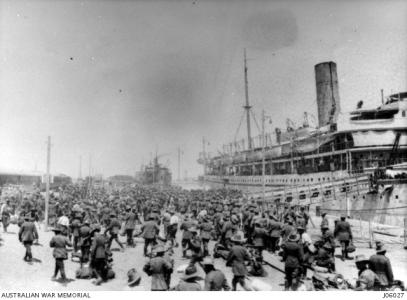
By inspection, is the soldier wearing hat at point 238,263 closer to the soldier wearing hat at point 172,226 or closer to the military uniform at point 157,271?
the military uniform at point 157,271

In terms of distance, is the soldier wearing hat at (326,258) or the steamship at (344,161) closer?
the soldier wearing hat at (326,258)

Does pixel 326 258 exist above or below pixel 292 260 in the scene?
below

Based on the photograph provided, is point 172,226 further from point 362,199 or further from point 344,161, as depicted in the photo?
point 344,161

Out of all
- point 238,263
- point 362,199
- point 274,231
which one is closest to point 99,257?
point 238,263

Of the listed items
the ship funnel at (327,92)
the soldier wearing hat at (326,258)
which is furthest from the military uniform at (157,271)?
the ship funnel at (327,92)

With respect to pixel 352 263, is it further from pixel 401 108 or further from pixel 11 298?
pixel 401 108

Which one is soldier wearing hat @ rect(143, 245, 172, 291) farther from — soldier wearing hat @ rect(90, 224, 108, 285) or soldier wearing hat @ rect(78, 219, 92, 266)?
soldier wearing hat @ rect(78, 219, 92, 266)
